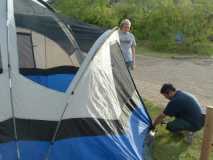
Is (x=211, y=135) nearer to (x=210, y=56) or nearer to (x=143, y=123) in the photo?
(x=143, y=123)

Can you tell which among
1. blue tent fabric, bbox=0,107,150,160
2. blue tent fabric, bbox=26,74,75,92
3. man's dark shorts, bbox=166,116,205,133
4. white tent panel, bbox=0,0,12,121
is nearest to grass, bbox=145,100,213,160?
man's dark shorts, bbox=166,116,205,133

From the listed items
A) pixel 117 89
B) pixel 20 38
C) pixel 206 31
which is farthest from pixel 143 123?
pixel 206 31

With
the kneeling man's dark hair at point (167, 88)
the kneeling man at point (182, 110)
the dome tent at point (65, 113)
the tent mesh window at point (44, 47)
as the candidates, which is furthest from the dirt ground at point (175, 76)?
the dome tent at point (65, 113)

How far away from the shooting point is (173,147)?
6039mm

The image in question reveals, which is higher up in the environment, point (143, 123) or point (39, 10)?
point (39, 10)

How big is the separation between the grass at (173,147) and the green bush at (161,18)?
10.0 meters

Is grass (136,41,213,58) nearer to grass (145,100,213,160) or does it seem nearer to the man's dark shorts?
grass (145,100,213,160)

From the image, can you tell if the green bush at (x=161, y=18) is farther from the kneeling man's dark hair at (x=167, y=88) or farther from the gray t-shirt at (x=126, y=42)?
the kneeling man's dark hair at (x=167, y=88)

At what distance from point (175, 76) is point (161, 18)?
593 centimetres

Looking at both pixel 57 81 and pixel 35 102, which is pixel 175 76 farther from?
pixel 35 102

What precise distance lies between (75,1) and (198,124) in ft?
46.9

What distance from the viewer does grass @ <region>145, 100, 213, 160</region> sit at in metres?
5.78

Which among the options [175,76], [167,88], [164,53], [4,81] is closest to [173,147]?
[167,88]

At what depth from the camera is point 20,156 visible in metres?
4.42
